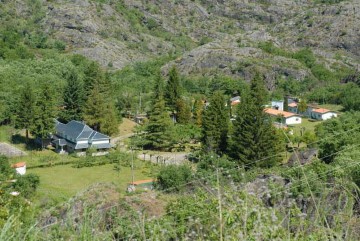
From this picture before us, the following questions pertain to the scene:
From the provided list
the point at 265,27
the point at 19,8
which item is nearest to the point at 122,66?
the point at 19,8

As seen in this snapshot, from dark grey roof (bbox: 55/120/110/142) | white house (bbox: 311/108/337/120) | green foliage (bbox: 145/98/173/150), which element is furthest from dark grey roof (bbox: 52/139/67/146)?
white house (bbox: 311/108/337/120)

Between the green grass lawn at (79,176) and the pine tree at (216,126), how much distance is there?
323 centimetres

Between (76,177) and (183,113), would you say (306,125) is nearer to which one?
(183,113)

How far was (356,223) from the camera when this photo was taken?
2.80m

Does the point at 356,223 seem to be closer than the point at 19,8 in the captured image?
Yes

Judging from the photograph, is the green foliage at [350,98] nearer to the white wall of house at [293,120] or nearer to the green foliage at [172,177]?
the white wall of house at [293,120]

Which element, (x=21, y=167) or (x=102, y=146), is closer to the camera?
(x=21, y=167)

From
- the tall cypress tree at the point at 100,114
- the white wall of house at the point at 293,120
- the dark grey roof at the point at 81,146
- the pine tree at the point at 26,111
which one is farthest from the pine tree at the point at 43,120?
the white wall of house at the point at 293,120

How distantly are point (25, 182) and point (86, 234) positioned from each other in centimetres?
1243

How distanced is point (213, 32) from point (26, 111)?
157 ft

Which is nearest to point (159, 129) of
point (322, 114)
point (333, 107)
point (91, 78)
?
point (91, 78)

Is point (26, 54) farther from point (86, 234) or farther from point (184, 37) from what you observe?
point (86, 234)

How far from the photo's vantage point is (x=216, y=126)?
20328mm

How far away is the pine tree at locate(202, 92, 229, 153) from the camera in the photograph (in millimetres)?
19922
